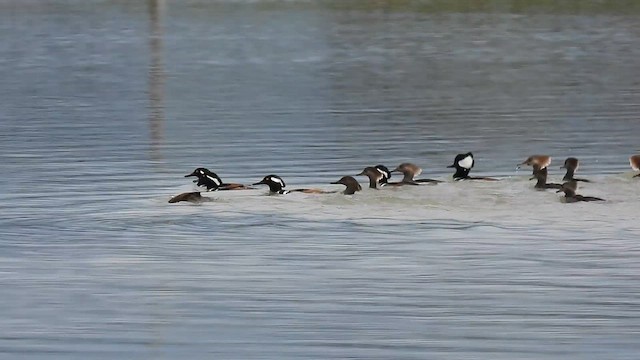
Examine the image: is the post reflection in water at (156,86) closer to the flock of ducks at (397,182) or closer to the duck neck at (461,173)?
the flock of ducks at (397,182)

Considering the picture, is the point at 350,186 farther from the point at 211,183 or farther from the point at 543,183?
the point at 543,183

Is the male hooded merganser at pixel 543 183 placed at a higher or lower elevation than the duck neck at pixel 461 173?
lower

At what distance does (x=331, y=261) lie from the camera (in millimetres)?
11328

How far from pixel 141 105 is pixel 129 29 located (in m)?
24.3

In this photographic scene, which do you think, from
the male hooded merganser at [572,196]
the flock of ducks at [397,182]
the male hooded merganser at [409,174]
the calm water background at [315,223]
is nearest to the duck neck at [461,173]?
the flock of ducks at [397,182]

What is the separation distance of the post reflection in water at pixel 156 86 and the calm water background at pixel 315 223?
10cm

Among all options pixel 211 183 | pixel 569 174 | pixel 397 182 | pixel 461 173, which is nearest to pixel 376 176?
pixel 397 182

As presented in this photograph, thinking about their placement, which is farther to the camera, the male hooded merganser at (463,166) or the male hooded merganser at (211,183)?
the male hooded merganser at (463,166)

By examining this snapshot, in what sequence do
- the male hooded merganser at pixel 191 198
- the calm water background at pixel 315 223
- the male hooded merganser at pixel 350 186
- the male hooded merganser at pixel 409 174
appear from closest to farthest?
the calm water background at pixel 315 223 < the male hooded merganser at pixel 191 198 < the male hooded merganser at pixel 350 186 < the male hooded merganser at pixel 409 174

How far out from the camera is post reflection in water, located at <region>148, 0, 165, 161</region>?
1898cm

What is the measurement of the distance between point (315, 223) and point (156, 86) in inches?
617

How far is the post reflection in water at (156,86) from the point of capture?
747 inches

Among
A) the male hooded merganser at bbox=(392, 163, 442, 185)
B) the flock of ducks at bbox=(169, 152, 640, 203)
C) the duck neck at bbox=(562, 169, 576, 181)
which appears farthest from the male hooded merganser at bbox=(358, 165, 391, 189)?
the duck neck at bbox=(562, 169, 576, 181)

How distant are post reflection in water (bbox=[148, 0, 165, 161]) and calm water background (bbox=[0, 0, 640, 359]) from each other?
0.32ft
